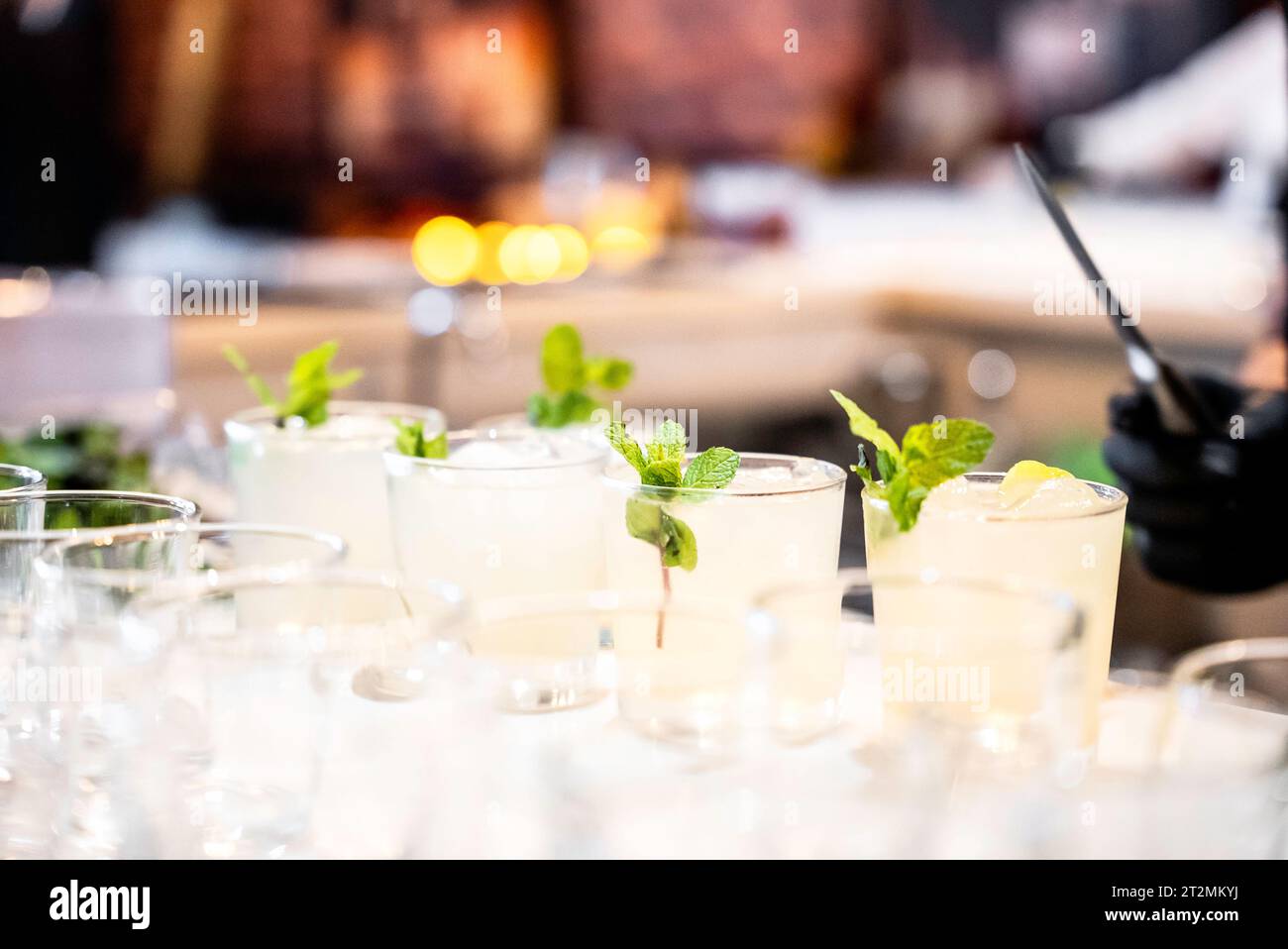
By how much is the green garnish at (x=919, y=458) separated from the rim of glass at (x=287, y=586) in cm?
28

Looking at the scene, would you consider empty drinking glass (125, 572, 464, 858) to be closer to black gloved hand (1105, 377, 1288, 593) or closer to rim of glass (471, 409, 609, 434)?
rim of glass (471, 409, 609, 434)

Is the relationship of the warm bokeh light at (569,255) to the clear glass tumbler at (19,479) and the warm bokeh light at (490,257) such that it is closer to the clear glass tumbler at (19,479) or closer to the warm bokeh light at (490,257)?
the warm bokeh light at (490,257)

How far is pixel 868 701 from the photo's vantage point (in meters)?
0.90

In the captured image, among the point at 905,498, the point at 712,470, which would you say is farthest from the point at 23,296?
the point at 905,498

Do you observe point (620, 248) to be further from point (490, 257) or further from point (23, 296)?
point (23, 296)

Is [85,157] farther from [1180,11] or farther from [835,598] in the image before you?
[835,598]

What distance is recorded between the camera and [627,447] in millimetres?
912

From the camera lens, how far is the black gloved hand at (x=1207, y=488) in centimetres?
134

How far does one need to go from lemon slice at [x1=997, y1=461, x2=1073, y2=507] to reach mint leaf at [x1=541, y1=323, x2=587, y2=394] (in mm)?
425

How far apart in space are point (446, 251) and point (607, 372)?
115 inches

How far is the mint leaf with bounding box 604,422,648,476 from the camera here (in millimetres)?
912

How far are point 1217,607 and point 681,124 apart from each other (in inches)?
137

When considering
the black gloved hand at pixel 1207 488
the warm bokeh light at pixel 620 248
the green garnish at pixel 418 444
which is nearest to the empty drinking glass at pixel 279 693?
the green garnish at pixel 418 444

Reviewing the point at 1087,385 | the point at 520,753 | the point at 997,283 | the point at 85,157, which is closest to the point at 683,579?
the point at 520,753
